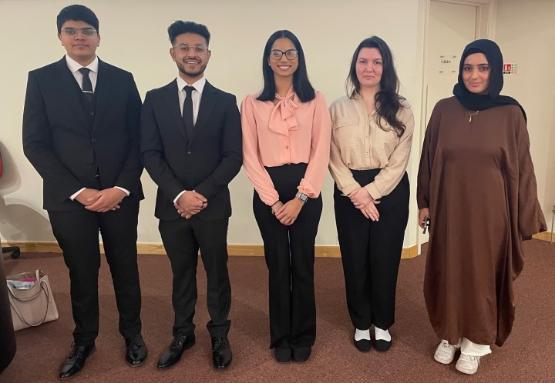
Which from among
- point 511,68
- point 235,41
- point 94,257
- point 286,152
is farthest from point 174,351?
point 511,68

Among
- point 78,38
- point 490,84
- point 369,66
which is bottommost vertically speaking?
point 490,84

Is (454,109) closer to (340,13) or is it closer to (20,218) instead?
(340,13)

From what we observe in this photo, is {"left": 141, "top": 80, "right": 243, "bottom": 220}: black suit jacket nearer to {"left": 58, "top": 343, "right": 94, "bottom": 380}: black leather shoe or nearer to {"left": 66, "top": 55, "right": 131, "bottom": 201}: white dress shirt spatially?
{"left": 66, "top": 55, "right": 131, "bottom": 201}: white dress shirt

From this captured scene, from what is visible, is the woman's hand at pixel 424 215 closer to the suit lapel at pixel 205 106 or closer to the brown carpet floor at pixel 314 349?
the brown carpet floor at pixel 314 349

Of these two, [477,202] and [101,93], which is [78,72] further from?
[477,202]

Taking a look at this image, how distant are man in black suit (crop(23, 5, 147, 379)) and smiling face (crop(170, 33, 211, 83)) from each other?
0.31m

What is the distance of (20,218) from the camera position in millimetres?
4277

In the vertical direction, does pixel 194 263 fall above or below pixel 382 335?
above

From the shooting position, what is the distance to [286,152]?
84.1 inches

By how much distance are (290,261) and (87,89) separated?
4.28 feet

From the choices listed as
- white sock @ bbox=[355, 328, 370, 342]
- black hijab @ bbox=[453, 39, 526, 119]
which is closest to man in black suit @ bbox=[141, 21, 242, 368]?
white sock @ bbox=[355, 328, 370, 342]

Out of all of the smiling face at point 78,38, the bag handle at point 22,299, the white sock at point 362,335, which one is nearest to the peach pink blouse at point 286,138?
the smiling face at point 78,38

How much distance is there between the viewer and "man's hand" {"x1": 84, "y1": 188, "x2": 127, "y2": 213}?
2.09m

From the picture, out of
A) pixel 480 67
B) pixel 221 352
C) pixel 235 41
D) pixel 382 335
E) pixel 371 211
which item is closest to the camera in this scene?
pixel 480 67
